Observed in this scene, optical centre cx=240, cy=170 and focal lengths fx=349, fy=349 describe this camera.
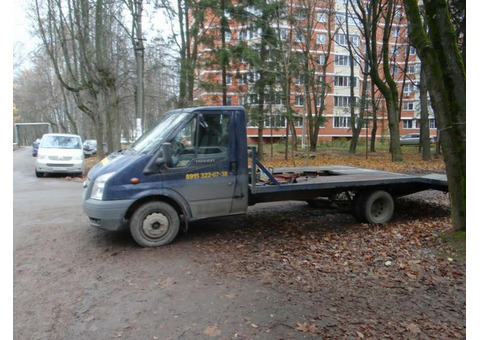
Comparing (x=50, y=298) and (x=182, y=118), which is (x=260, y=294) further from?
Result: (x=182, y=118)

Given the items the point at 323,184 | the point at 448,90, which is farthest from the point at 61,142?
the point at 448,90

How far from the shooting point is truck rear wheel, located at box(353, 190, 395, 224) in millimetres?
7324

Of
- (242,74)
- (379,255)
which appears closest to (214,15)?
(242,74)

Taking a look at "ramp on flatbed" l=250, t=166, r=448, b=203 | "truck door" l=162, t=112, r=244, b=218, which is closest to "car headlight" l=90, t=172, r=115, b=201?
"truck door" l=162, t=112, r=244, b=218

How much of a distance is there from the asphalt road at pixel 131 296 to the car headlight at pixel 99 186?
903 mm

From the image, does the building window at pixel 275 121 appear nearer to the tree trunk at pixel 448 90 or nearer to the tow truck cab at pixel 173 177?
the tow truck cab at pixel 173 177

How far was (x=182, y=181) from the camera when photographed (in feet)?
19.4

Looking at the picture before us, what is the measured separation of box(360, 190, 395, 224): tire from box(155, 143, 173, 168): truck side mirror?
4150 mm

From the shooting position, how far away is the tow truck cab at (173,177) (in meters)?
5.61

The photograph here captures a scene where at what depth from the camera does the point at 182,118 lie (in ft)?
19.9

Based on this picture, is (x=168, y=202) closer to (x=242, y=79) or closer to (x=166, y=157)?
(x=166, y=157)

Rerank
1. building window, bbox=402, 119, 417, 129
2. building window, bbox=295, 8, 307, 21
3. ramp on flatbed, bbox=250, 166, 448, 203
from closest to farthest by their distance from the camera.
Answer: ramp on flatbed, bbox=250, 166, 448, 203, building window, bbox=295, 8, 307, 21, building window, bbox=402, 119, 417, 129

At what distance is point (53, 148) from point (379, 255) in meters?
14.8

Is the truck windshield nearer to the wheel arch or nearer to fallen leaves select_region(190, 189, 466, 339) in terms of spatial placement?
the wheel arch
